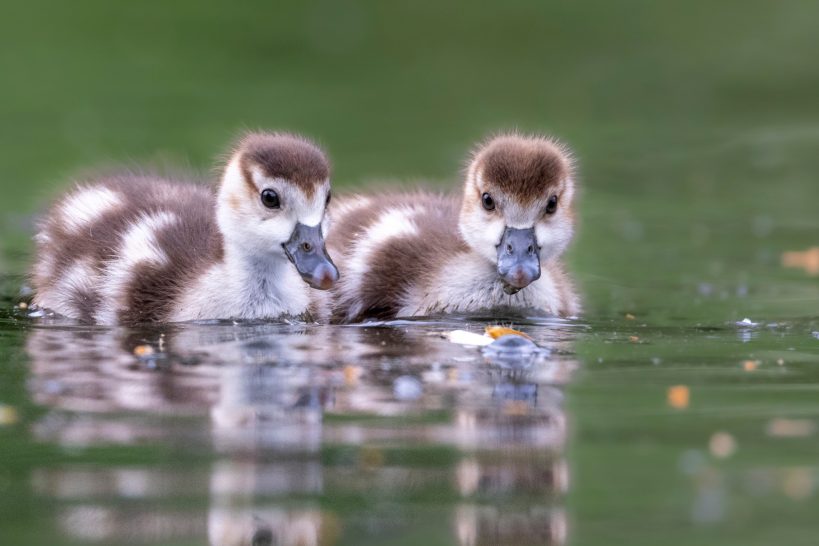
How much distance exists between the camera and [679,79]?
1577 centimetres

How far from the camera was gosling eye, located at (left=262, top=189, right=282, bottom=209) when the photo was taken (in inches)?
233

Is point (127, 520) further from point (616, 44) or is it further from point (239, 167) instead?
point (616, 44)

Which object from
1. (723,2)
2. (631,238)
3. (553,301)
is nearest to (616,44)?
(723,2)

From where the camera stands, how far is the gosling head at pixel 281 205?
19.2 feet

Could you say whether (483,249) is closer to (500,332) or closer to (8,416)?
(500,332)

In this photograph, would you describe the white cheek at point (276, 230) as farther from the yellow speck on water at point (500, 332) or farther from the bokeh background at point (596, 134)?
the bokeh background at point (596, 134)

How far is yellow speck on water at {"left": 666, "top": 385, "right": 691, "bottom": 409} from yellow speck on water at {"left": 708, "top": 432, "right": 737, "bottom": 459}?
→ 0.38 meters

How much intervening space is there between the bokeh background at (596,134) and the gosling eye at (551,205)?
0.51 meters

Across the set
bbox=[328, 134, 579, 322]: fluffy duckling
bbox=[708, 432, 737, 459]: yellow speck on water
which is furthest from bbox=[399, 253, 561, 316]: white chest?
bbox=[708, 432, 737, 459]: yellow speck on water

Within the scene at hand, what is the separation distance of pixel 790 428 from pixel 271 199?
2.45m

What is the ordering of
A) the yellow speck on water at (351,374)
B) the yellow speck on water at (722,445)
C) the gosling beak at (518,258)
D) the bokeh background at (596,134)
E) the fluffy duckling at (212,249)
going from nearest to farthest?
the yellow speck on water at (722,445), the bokeh background at (596,134), the yellow speck on water at (351,374), the fluffy duckling at (212,249), the gosling beak at (518,258)

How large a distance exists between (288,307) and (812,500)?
310 centimetres

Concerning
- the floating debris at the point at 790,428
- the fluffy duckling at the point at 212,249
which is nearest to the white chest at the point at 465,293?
the fluffy duckling at the point at 212,249

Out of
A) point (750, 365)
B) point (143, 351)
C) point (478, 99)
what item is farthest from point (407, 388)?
point (478, 99)
